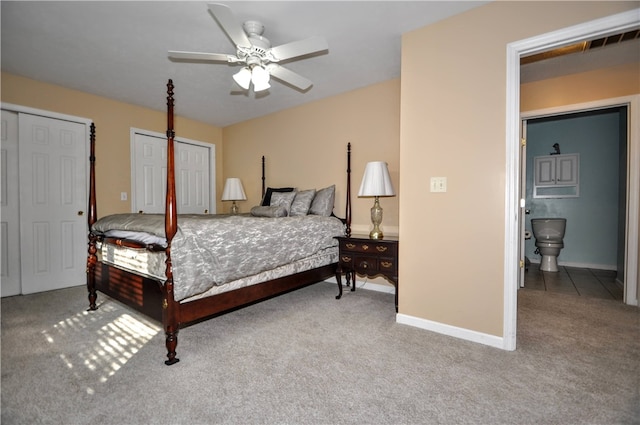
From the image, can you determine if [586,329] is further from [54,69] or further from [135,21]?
[54,69]

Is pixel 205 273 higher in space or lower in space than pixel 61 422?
higher

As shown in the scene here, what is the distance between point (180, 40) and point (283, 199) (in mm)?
1959

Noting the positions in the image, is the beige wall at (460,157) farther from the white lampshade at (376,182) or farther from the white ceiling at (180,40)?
the white lampshade at (376,182)

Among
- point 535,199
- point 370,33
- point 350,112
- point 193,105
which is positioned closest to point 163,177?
point 193,105

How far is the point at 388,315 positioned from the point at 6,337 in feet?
9.71

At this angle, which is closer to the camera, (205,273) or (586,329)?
(205,273)

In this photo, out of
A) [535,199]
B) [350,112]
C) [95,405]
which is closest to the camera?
[95,405]

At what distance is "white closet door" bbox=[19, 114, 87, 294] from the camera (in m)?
3.37

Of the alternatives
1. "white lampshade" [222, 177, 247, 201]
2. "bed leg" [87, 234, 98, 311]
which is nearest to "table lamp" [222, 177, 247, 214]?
"white lampshade" [222, 177, 247, 201]

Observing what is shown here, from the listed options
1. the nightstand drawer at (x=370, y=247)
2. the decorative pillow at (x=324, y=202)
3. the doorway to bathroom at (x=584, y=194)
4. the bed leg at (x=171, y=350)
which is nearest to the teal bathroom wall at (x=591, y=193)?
the doorway to bathroom at (x=584, y=194)

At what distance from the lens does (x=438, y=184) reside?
236 centimetres

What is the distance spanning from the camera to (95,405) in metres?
1.46

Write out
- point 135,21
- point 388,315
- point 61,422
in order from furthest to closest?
point 388,315
point 135,21
point 61,422

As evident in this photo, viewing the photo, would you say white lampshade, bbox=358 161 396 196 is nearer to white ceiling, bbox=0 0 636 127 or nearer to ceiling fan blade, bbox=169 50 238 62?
white ceiling, bbox=0 0 636 127
